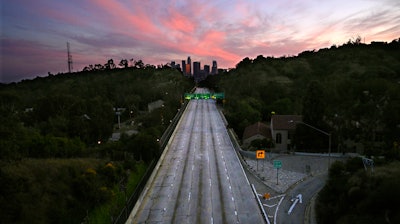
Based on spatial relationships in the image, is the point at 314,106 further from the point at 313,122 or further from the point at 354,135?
the point at 354,135

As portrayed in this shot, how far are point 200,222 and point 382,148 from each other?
25.8 m

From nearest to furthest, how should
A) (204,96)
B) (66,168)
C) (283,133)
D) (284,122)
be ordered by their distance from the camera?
(66,168)
(283,133)
(284,122)
(204,96)

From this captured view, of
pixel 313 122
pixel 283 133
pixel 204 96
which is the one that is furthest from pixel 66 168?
pixel 204 96

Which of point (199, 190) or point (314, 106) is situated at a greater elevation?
point (314, 106)

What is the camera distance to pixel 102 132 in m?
46.0

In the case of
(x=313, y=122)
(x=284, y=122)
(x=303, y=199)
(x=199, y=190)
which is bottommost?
(x=303, y=199)

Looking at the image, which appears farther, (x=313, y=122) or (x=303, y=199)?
(x=313, y=122)

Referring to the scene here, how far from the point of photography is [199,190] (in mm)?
27531

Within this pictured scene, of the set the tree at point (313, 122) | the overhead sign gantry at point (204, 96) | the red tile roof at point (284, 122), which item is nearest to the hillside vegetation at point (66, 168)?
the red tile roof at point (284, 122)

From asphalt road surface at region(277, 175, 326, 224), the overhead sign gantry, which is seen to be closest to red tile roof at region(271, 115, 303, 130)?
asphalt road surface at region(277, 175, 326, 224)

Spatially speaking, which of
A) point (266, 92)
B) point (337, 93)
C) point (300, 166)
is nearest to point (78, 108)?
point (300, 166)

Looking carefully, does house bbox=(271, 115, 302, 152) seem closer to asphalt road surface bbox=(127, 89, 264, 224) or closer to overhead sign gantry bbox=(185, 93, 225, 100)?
asphalt road surface bbox=(127, 89, 264, 224)

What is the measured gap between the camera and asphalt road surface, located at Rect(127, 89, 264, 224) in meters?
22.4

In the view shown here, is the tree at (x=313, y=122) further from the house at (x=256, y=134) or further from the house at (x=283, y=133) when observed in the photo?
the house at (x=256, y=134)
